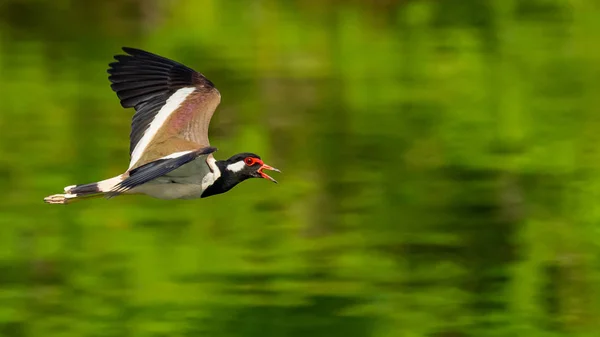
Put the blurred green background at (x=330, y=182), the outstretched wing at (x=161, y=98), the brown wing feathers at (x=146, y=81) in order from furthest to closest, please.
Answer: the blurred green background at (x=330, y=182) < the brown wing feathers at (x=146, y=81) < the outstretched wing at (x=161, y=98)

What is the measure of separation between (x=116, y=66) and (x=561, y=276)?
166 inches

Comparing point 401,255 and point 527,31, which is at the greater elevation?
point 527,31

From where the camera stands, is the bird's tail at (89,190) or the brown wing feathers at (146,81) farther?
the brown wing feathers at (146,81)

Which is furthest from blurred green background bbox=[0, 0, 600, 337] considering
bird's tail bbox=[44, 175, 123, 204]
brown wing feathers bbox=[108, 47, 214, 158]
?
bird's tail bbox=[44, 175, 123, 204]

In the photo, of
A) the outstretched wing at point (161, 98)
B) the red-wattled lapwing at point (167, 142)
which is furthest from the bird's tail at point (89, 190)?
the outstretched wing at point (161, 98)

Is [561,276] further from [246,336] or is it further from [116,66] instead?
[116,66]

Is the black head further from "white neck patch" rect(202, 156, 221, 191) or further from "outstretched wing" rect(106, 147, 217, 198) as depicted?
"outstretched wing" rect(106, 147, 217, 198)

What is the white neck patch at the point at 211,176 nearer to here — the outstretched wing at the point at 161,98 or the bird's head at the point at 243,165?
the bird's head at the point at 243,165

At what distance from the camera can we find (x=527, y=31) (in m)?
19.2

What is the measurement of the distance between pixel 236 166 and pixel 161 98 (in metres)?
0.82

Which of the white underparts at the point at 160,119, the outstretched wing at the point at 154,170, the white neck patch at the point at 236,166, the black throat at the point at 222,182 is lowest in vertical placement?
the outstretched wing at the point at 154,170

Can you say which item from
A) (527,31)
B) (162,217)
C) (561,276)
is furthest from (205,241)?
(527,31)

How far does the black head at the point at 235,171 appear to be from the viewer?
7605 mm

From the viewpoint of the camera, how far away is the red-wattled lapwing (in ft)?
23.6
